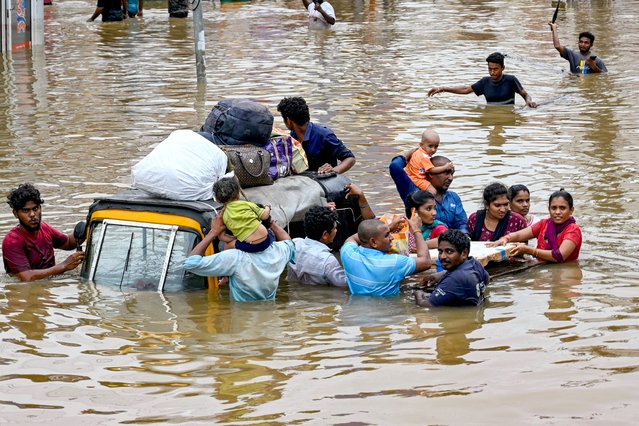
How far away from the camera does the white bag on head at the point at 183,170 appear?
370 inches

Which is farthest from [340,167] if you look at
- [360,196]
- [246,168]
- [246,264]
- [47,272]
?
[47,272]

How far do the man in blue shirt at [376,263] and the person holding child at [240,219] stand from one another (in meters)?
0.67

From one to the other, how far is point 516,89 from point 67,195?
288 inches

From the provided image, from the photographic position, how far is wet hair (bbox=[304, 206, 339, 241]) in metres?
9.60

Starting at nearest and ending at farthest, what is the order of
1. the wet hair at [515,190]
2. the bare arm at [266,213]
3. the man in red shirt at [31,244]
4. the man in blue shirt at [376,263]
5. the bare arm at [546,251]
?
the bare arm at [266,213] < the man in blue shirt at [376,263] < the man in red shirt at [31,244] < the bare arm at [546,251] < the wet hair at [515,190]

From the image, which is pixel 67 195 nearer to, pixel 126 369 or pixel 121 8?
pixel 126 369

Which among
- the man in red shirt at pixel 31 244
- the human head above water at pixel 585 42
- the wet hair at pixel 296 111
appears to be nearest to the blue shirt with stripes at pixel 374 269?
the wet hair at pixel 296 111

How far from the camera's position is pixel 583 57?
67.2 feet

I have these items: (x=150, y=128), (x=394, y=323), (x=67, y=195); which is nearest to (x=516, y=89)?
(x=150, y=128)

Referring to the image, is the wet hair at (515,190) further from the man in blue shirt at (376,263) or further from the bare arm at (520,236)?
the man in blue shirt at (376,263)

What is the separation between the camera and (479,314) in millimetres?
8930

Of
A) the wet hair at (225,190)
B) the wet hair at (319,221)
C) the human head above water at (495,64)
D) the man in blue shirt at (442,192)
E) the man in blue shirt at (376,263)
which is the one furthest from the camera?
the human head above water at (495,64)

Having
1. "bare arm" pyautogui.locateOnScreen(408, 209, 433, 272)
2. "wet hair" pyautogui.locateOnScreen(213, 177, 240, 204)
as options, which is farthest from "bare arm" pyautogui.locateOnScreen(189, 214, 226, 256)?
"bare arm" pyautogui.locateOnScreen(408, 209, 433, 272)

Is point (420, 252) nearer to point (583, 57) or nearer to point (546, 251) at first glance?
point (546, 251)
